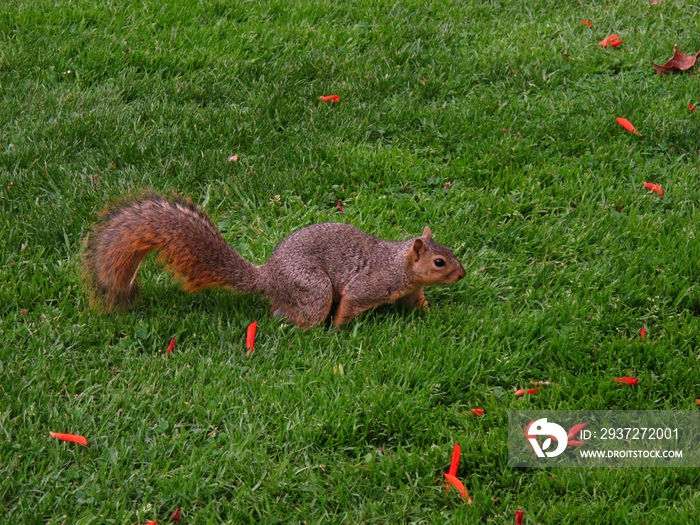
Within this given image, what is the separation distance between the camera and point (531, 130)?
15.5 ft

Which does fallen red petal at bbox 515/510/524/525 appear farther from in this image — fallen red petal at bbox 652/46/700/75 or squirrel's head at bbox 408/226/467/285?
fallen red petal at bbox 652/46/700/75

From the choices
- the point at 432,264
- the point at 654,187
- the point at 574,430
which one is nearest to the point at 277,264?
the point at 432,264

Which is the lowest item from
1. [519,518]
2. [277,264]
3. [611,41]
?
[519,518]

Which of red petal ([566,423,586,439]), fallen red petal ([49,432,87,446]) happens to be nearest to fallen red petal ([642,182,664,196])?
red petal ([566,423,586,439])

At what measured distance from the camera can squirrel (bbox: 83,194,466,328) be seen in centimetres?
338

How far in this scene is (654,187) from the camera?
4285mm

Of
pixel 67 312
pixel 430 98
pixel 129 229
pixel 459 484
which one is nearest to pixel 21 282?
pixel 67 312

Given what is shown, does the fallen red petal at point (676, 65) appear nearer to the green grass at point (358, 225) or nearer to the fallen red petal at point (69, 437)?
the green grass at point (358, 225)

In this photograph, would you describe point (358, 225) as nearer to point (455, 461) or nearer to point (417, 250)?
point (417, 250)

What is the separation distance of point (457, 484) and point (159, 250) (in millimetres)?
1596

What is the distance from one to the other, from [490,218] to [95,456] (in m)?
2.24

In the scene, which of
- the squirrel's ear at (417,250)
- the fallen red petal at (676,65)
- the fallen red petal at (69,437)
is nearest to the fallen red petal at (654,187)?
the fallen red petal at (676,65)

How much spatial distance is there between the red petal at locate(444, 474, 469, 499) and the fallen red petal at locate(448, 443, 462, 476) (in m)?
0.02

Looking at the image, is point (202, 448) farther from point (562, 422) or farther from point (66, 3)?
point (66, 3)
